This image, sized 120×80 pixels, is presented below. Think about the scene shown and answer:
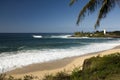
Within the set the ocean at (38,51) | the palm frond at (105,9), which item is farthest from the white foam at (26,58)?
the palm frond at (105,9)

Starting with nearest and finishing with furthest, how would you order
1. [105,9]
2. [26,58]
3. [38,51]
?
[105,9] < [26,58] < [38,51]

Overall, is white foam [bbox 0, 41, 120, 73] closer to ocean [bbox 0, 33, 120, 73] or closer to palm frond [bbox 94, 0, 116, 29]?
ocean [bbox 0, 33, 120, 73]

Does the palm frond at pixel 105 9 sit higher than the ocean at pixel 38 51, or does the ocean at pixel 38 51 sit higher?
the palm frond at pixel 105 9

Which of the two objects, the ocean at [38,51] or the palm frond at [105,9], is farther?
the ocean at [38,51]

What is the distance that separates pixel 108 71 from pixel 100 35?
8062 centimetres

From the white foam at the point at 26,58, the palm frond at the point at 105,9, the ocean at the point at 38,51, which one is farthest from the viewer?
the ocean at the point at 38,51

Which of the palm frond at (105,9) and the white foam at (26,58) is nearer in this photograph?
the palm frond at (105,9)

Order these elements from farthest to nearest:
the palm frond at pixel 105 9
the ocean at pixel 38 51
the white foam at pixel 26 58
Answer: the ocean at pixel 38 51
the white foam at pixel 26 58
the palm frond at pixel 105 9

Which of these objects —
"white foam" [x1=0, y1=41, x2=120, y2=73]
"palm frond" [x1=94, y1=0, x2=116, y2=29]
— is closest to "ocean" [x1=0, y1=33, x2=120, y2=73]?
"white foam" [x1=0, y1=41, x2=120, y2=73]

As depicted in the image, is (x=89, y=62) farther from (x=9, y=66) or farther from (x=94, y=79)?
(x=9, y=66)

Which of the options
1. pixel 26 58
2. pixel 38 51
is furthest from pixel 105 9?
pixel 38 51

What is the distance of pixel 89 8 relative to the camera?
8.92m

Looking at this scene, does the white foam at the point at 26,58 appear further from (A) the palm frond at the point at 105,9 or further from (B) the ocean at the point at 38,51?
(A) the palm frond at the point at 105,9

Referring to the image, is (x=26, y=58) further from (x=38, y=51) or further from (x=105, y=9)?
(x=105, y=9)
